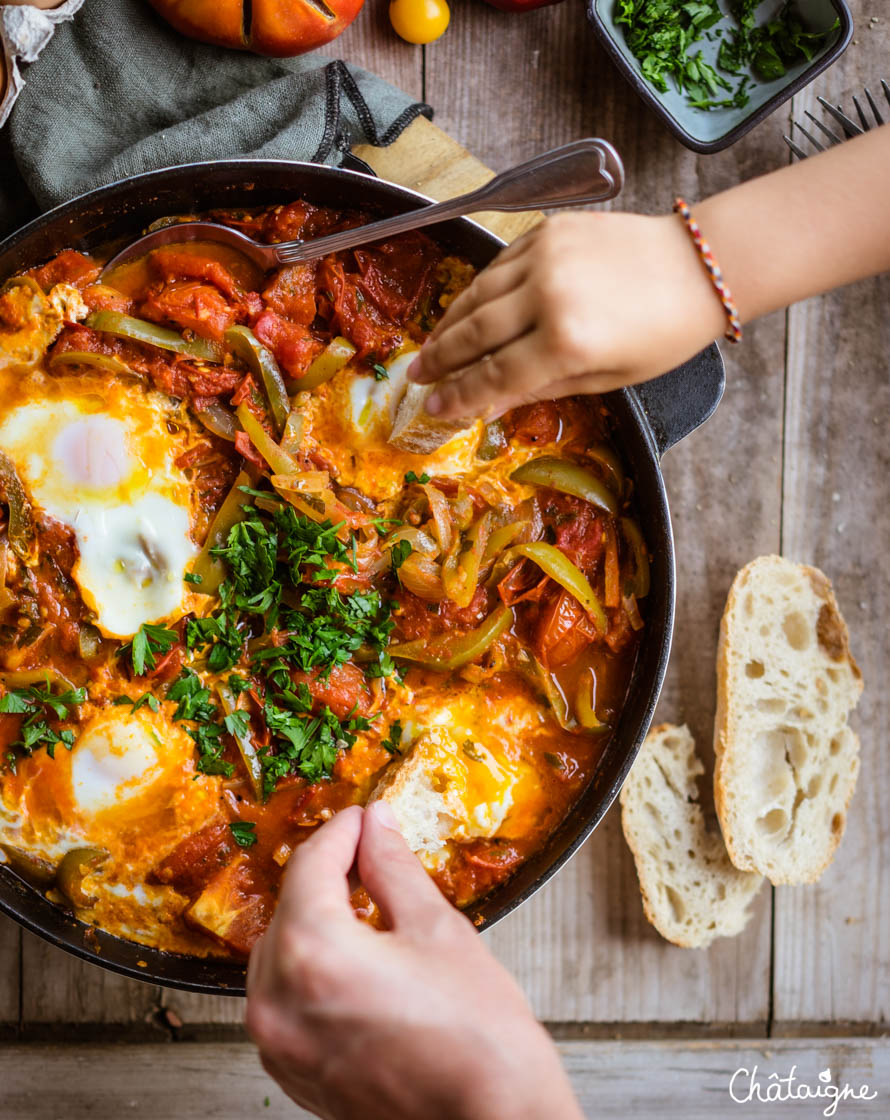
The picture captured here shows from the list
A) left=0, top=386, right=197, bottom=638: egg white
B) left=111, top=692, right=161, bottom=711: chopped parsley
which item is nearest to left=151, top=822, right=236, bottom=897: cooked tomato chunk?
left=111, top=692, right=161, bottom=711: chopped parsley

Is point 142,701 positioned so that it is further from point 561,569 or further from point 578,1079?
point 578,1079

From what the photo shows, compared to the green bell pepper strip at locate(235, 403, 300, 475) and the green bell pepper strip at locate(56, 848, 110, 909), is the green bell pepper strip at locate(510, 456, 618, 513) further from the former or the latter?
the green bell pepper strip at locate(56, 848, 110, 909)

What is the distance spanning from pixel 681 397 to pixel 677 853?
5.79 feet

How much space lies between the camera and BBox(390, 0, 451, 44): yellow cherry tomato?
337cm

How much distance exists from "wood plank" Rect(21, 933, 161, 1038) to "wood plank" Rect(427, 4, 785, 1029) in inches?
54.1

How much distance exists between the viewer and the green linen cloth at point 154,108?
313cm

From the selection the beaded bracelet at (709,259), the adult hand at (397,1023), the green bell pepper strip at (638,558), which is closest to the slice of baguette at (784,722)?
the green bell pepper strip at (638,558)

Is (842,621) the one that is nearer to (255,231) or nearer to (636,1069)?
(636,1069)

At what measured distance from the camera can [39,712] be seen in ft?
9.85

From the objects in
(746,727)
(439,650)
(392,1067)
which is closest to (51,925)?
(439,650)

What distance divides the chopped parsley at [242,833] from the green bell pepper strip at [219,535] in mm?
766

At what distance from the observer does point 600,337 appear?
6.97 ft

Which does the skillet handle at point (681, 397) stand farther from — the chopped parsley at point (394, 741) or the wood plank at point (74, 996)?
the wood plank at point (74, 996)

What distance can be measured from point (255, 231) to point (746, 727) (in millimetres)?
2519
